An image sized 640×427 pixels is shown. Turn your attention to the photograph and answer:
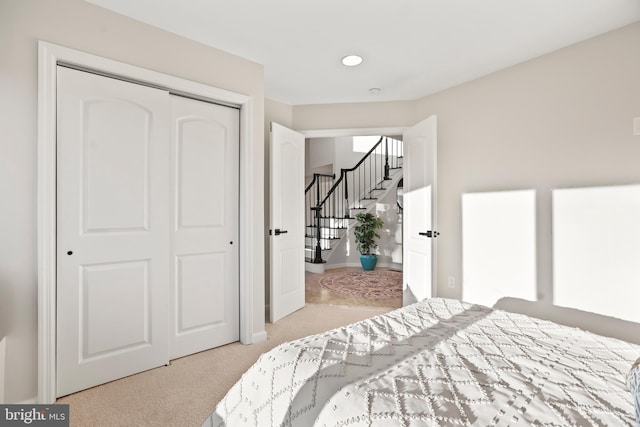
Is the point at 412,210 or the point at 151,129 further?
the point at 412,210

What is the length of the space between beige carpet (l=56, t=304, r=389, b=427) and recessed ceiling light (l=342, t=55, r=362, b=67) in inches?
100

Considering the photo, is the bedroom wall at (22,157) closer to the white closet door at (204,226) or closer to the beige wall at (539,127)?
the white closet door at (204,226)

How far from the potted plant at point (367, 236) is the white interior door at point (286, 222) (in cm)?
259

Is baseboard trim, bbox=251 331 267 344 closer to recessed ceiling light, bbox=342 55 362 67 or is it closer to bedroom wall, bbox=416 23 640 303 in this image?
bedroom wall, bbox=416 23 640 303

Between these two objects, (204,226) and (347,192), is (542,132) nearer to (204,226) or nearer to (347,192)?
(204,226)

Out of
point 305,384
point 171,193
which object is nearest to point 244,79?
point 171,193

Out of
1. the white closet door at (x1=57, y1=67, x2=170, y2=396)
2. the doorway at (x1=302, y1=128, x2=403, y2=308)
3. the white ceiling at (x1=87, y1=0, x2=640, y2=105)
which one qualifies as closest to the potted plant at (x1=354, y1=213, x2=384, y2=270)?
the doorway at (x1=302, y1=128, x2=403, y2=308)

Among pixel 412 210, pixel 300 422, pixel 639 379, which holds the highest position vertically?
pixel 412 210

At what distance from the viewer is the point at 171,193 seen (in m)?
2.44

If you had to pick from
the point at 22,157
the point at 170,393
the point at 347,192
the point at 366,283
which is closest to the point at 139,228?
the point at 22,157

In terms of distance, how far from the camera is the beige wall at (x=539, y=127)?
230cm

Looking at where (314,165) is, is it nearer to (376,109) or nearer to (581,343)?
(376,109)

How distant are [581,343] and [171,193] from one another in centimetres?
259

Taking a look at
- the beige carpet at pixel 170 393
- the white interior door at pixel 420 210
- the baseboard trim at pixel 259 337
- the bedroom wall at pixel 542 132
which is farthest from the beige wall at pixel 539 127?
the beige carpet at pixel 170 393
